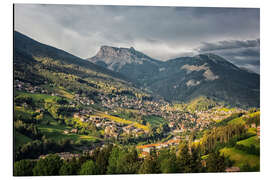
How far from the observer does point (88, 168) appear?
1026 centimetres

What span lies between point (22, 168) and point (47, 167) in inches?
46.3

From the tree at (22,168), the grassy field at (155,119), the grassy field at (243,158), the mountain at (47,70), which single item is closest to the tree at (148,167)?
the grassy field at (243,158)

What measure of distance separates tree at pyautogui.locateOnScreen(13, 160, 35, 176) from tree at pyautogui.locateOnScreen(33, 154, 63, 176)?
0.32 m

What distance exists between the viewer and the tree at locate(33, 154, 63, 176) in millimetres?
10023

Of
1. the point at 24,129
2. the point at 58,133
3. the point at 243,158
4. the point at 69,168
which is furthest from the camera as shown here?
the point at 58,133

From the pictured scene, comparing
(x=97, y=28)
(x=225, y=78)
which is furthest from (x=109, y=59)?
(x=97, y=28)

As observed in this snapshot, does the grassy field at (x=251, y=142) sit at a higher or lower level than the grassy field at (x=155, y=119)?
higher

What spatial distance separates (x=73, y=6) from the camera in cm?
1137

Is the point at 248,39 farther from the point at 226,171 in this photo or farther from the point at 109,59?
the point at 109,59

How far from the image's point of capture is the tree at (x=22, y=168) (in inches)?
385

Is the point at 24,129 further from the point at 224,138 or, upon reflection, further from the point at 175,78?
the point at 175,78

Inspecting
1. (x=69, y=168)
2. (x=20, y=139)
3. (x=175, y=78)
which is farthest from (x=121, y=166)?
(x=175, y=78)

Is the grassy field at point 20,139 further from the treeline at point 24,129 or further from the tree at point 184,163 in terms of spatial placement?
the tree at point 184,163

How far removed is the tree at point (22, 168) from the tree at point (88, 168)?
260 centimetres
